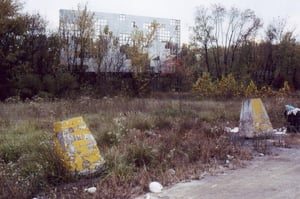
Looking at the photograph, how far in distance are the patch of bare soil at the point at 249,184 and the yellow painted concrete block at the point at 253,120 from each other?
2.04 meters

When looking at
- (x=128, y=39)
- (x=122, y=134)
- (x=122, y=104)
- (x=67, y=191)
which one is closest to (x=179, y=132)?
(x=122, y=134)

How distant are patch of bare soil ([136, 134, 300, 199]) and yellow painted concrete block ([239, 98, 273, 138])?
2.04m

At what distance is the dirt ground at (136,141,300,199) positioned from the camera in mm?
4211

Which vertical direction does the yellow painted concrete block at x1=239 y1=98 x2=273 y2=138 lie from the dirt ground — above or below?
above

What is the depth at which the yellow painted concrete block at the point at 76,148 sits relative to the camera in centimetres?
479

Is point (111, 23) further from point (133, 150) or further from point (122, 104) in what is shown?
point (133, 150)

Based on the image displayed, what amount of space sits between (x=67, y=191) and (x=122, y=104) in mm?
8685

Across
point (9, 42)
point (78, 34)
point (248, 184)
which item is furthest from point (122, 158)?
point (78, 34)

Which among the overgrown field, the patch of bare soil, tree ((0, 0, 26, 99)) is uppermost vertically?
tree ((0, 0, 26, 99))

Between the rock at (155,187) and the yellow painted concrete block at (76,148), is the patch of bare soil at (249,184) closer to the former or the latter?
the rock at (155,187)

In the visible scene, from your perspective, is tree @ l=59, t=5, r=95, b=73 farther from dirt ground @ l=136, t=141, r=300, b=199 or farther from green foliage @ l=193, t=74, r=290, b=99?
dirt ground @ l=136, t=141, r=300, b=199

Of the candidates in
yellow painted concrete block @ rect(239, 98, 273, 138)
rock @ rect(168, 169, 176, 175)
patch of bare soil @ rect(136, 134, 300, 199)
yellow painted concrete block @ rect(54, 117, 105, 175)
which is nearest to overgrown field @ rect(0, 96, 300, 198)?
rock @ rect(168, 169, 176, 175)

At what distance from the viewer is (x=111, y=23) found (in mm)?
33844

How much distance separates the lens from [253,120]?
8258mm
